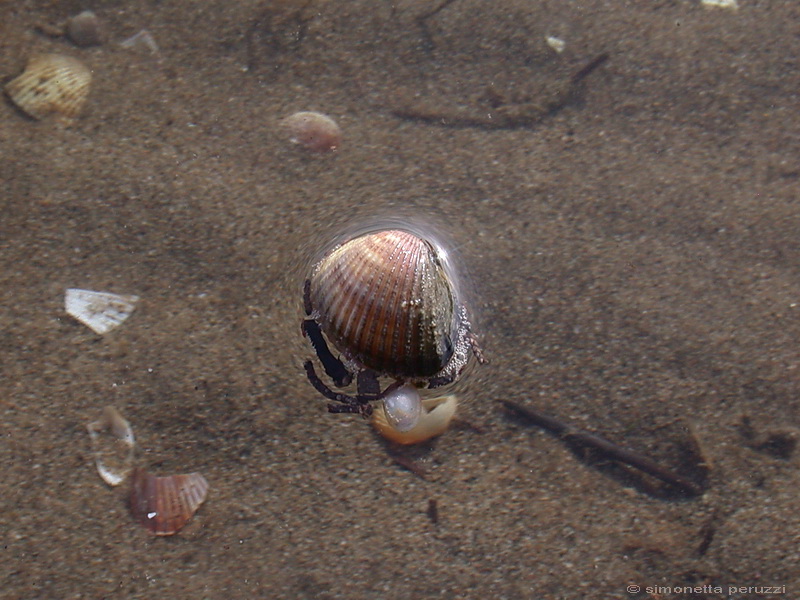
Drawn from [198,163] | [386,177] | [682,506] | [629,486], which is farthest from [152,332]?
[682,506]

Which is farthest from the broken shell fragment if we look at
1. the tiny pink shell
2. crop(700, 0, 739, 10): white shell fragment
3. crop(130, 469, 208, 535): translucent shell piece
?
crop(700, 0, 739, 10): white shell fragment

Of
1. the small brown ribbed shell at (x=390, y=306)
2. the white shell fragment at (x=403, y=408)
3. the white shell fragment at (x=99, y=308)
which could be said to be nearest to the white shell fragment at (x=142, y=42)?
the white shell fragment at (x=99, y=308)

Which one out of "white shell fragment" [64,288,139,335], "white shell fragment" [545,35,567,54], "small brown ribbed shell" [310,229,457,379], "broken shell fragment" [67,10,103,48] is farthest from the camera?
"white shell fragment" [545,35,567,54]

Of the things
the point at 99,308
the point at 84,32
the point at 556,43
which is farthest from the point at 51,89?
the point at 556,43

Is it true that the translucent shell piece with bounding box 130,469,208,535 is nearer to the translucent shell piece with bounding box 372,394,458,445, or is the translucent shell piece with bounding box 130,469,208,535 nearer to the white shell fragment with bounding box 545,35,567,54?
the translucent shell piece with bounding box 372,394,458,445

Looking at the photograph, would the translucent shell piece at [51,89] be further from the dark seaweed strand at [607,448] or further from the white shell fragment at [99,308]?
the dark seaweed strand at [607,448]

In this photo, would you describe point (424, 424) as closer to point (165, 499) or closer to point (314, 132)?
point (165, 499)
